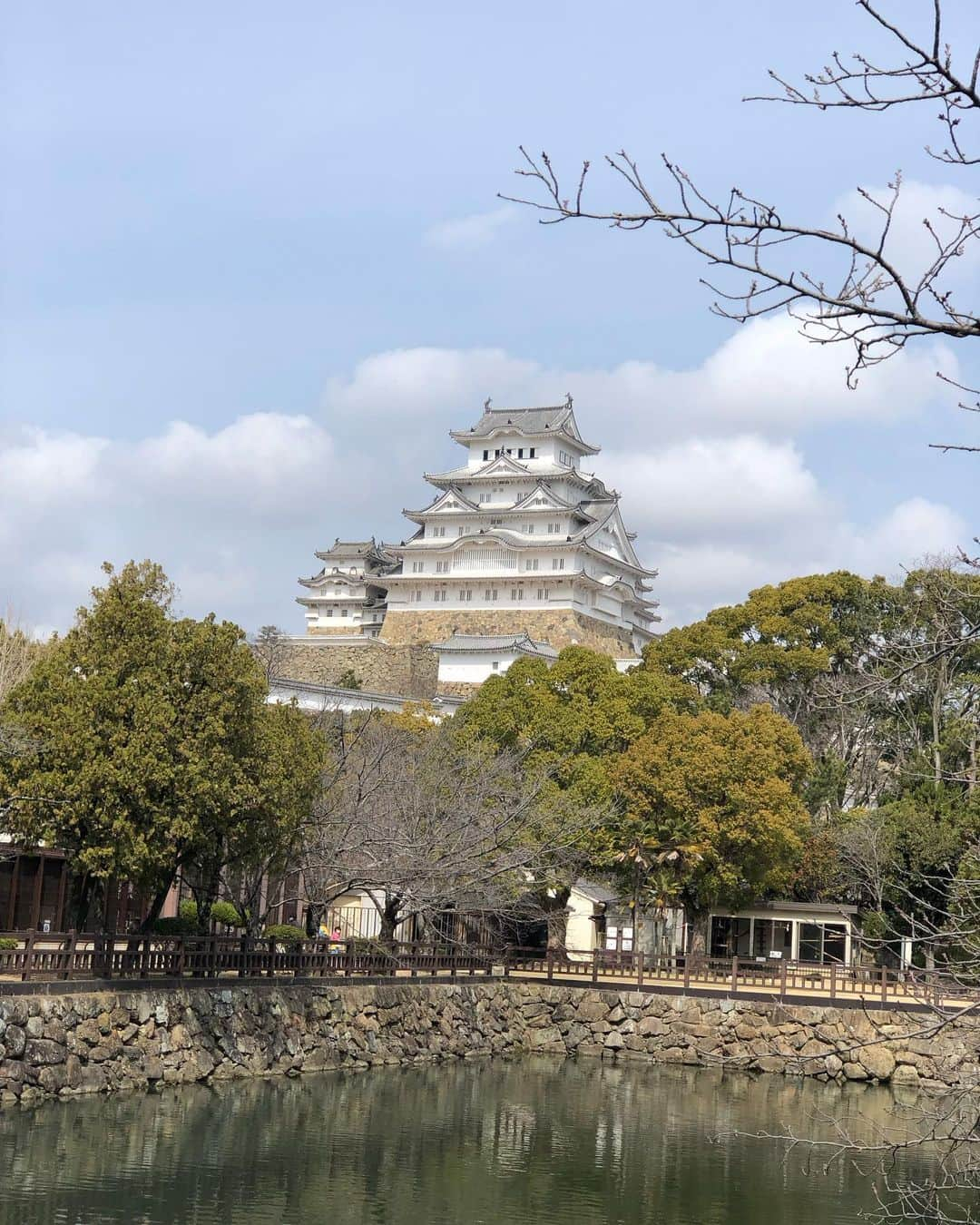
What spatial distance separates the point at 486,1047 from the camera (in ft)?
93.1

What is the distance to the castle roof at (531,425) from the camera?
70062 millimetres

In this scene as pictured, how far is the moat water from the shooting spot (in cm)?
1507

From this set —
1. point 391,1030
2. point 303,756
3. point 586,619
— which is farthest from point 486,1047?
point 586,619

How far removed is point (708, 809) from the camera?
3294 centimetres

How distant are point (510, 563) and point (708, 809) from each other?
34567mm

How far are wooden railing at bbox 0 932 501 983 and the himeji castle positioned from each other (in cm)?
3267

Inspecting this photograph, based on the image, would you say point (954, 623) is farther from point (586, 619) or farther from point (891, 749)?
point (586, 619)

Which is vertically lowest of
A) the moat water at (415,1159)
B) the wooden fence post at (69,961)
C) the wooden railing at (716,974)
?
the moat water at (415,1159)

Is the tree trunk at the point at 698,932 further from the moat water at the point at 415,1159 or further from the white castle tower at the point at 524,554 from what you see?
the white castle tower at the point at 524,554

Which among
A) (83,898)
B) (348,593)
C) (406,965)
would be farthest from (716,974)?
(348,593)

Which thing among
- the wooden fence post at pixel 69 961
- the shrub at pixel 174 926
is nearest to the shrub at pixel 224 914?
the shrub at pixel 174 926

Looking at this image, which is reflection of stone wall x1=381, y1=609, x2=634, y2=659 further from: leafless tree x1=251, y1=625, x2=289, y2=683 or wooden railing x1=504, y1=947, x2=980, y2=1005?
wooden railing x1=504, y1=947, x2=980, y2=1005

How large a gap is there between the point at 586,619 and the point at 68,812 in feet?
152

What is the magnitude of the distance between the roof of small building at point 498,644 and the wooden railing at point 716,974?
2674 centimetres
